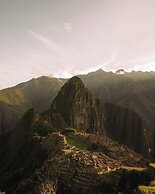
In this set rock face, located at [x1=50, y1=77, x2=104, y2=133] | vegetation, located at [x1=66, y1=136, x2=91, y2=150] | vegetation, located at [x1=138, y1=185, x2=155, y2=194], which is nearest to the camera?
vegetation, located at [x1=138, y1=185, x2=155, y2=194]

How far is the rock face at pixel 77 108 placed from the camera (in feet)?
478

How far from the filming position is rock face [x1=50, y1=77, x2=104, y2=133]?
14575 centimetres

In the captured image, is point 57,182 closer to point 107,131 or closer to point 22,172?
point 22,172

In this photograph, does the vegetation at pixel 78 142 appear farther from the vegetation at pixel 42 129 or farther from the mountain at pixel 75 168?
the vegetation at pixel 42 129

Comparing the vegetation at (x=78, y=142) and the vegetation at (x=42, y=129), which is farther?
the vegetation at (x=42, y=129)

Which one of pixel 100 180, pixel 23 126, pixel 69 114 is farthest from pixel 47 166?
pixel 69 114

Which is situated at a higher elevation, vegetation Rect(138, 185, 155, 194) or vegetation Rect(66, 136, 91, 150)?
vegetation Rect(66, 136, 91, 150)

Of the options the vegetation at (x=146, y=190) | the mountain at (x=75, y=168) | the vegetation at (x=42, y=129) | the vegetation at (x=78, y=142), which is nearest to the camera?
the vegetation at (x=146, y=190)

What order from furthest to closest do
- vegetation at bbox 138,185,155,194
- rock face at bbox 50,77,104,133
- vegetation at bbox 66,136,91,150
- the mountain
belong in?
1. rock face at bbox 50,77,104,133
2. vegetation at bbox 66,136,91,150
3. the mountain
4. vegetation at bbox 138,185,155,194

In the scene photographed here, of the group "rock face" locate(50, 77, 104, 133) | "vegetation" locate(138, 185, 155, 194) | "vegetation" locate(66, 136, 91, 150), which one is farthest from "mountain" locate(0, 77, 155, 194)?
"rock face" locate(50, 77, 104, 133)

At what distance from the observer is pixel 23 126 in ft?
396

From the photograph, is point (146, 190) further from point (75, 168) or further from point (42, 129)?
point (42, 129)

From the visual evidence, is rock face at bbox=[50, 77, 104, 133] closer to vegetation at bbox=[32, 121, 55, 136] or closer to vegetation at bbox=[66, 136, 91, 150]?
vegetation at bbox=[32, 121, 55, 136]

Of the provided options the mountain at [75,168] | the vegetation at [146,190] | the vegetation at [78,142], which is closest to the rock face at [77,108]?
the mountain at [75,168]
